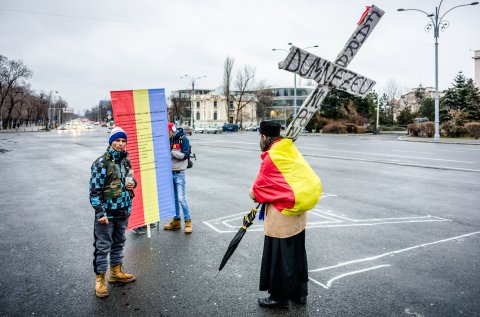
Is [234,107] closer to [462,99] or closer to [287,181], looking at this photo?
[462,99]

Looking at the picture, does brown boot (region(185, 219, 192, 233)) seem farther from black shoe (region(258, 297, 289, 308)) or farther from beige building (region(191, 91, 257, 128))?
beige building (region(191, 91, 257, 128))

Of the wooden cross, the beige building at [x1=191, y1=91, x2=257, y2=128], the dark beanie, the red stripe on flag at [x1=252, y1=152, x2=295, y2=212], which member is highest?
the beige building at [x1=191, y1=91, x2=257, y2=128]

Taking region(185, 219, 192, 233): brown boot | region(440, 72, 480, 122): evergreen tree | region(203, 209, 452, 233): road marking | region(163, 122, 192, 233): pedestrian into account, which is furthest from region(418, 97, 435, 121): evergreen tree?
region(185, 219, 192, 233): brown boot

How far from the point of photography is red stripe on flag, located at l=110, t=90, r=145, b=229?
5566 mm

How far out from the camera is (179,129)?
6461 mm

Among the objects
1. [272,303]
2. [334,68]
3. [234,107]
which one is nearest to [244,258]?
[272,303]

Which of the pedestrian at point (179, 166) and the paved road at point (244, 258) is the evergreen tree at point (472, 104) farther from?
the pedestrian at point (179, 166)

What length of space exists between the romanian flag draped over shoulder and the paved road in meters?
1.12

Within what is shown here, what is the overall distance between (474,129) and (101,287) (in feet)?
124

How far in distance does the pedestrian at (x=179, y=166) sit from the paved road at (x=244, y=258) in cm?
31

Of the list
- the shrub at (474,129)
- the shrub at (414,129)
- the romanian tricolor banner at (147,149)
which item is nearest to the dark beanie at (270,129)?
the romanian tricolor banner at (147,149)

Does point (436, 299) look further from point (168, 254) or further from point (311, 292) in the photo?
point (168, 254)

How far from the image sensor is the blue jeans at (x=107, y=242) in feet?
13.3

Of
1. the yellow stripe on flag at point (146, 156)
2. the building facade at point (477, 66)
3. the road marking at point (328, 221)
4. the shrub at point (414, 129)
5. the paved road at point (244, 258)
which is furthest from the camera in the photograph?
the building facade at point (477, 66)
